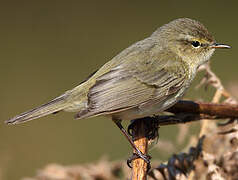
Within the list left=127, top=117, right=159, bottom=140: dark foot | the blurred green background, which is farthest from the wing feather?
the blurred green background

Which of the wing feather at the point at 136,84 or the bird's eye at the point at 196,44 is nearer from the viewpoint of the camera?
the wing feather at the point at 136,84

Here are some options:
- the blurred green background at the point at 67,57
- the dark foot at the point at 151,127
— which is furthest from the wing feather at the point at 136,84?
the blurred green background at the point at 67,57

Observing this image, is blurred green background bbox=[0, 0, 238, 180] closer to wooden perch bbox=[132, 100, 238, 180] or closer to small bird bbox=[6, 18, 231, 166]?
small bird bbox=[6, 18, 231, 166]

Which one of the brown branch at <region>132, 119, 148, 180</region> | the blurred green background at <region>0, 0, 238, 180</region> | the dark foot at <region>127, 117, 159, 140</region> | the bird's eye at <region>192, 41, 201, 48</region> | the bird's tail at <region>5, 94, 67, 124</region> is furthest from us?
the blurred green background at <region>0, 0, 238, 180</region>

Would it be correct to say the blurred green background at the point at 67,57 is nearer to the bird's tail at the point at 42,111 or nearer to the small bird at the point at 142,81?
the small bird at the point at 142,81

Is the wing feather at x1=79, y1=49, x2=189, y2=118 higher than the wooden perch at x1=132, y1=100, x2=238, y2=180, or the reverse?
the wing feather at x1=79, y1=49, x2=189, y2=118

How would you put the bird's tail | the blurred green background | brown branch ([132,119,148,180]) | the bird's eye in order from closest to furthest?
brown branch ([132,119,148,180]) < the bird's tail < the bird's eye < the blurred green background

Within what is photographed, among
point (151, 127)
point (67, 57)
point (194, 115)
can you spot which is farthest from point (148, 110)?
point (67, 57)
